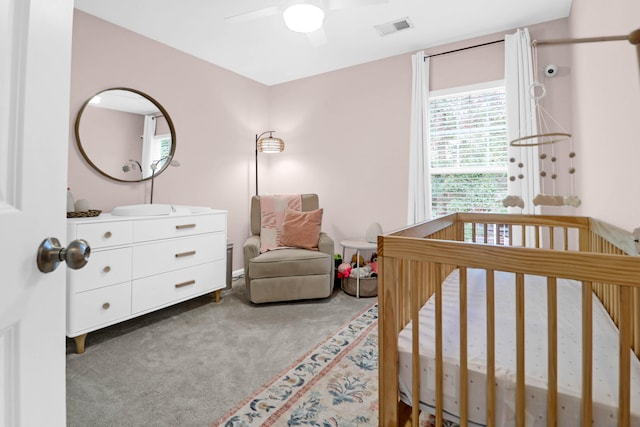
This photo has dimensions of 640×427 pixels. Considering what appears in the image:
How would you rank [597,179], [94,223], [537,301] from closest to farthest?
1. [537,301]
2. [597,179]
3. [94,223]

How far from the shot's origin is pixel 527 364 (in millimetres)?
930

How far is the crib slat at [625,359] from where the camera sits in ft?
2.43

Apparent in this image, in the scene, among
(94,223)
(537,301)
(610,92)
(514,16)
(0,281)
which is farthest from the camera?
(514,16)

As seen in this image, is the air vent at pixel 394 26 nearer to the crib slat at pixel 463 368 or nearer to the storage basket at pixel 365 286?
the storage basket at pixel 365 286

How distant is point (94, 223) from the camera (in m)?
2.02

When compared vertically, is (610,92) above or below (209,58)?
below

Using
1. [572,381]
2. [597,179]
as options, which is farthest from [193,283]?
[597,179]

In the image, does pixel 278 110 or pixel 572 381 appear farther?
pixel 278 110

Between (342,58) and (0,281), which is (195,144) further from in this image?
(0,281)

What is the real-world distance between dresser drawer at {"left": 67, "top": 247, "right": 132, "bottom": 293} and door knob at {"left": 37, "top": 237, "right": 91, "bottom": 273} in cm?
162

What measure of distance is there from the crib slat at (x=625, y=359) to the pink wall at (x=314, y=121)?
108cm

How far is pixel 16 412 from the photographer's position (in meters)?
0.52

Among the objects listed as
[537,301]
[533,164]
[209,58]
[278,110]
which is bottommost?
[537,301]

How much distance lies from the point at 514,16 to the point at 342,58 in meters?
1.53
